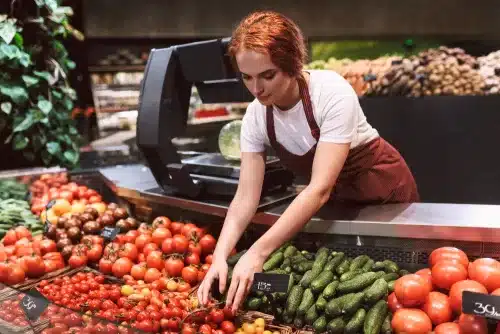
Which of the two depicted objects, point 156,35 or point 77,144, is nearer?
point 77,144

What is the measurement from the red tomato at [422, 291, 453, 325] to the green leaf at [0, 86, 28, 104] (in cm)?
426

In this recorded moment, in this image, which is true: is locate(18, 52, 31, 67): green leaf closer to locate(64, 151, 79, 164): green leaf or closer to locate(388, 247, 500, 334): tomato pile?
locate(64, 151, 79, 164): green leaf

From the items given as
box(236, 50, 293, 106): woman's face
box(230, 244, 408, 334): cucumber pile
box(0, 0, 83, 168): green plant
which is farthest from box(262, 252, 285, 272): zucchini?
box(0, 0, 83, 168): green plant

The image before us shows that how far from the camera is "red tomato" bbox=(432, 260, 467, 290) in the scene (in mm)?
1777

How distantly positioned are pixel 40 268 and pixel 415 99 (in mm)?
4398

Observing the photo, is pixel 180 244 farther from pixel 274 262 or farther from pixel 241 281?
pixel 241 281

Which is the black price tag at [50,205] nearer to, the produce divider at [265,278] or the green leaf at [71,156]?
the produce divider at [265,278]

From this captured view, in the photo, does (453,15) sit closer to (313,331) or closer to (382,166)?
(382,166)

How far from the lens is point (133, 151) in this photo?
6.34m

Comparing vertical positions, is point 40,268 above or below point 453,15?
below

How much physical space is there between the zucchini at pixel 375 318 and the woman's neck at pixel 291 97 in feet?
2.92

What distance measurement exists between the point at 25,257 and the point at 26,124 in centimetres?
241

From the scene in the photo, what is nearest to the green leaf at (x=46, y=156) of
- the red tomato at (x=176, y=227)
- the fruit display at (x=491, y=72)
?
the red tomato at (x=176, y=227)

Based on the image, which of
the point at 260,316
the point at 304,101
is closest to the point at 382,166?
the point at 304,101
